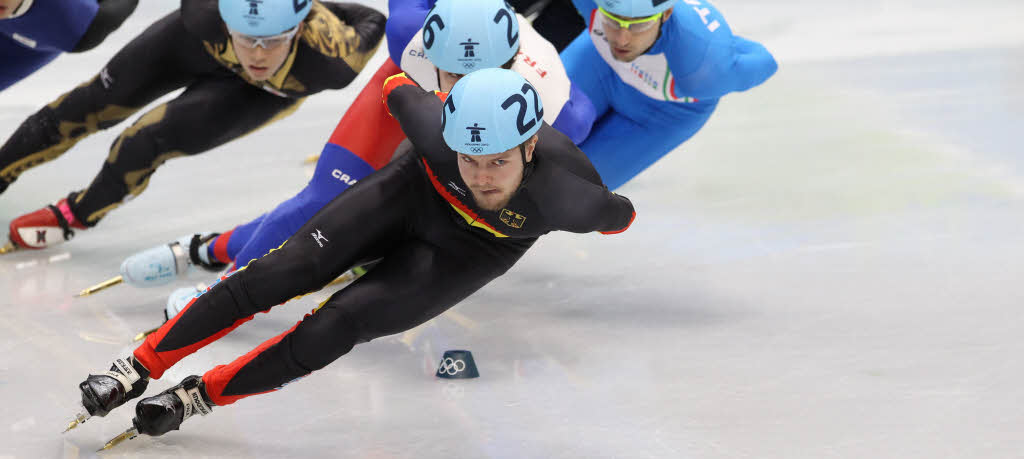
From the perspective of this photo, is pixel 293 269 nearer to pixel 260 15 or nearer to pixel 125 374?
pixel 125 374

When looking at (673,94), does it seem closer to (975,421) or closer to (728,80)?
(728,80)

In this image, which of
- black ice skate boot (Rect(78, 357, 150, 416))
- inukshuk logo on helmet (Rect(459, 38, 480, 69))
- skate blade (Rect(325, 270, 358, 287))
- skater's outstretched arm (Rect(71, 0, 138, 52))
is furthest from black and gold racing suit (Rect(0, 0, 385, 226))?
black ice skate boot (Rect(78, 357, 150, 416))

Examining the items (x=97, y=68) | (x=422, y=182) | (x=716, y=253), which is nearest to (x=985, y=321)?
(x=716, y=253)

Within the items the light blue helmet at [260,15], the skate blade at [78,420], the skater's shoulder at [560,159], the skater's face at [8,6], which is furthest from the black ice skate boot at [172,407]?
the skater's face at [8,6]

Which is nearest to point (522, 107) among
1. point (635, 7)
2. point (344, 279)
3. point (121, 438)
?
point (635, 7)

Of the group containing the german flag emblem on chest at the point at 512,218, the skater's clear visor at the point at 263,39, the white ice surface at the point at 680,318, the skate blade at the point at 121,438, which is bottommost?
the white ice surface at the point at 680,318

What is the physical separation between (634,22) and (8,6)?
2.65 metres

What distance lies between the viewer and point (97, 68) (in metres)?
8.22

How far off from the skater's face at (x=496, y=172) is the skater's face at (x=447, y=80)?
1.65 ft

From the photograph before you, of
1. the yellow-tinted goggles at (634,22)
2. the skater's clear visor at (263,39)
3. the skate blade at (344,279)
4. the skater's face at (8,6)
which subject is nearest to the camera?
the yellow-tinted goggles at (634,22)

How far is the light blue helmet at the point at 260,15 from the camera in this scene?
13.3 feet

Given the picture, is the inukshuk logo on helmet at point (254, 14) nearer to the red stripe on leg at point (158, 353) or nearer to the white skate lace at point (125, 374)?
the red stripe on leg at point (158, 353)

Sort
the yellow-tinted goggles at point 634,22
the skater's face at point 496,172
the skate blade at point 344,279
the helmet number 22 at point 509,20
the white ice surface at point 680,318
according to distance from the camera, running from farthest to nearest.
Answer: the skate blade at point 344,279
the yellow-tinted goggles at point 634,22
the helmet number 22 at point 509,20
the white ice surface at point 680,318
the skater's face at point 496,172

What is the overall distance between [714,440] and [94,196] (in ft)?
9.43
